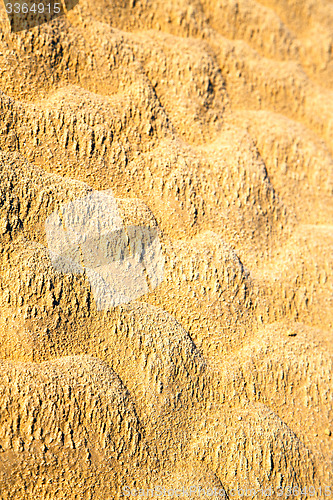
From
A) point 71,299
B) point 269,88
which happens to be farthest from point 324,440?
point 269,88

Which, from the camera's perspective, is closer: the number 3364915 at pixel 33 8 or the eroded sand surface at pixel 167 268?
the eroded sand surface at pixel 167 268

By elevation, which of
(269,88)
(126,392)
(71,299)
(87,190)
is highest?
(269,88)

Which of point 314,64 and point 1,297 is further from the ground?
point 314,64

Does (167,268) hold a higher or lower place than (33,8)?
lower

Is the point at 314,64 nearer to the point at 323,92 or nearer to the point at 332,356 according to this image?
the point at 323,92

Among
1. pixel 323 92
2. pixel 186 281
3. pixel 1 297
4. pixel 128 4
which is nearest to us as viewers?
pixel 1 297

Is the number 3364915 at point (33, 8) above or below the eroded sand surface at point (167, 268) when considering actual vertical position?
above
